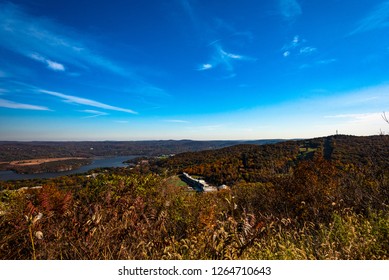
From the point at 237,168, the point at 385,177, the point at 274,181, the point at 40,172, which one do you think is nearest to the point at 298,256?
the point at 385,177

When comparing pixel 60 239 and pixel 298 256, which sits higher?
pixel 60 239

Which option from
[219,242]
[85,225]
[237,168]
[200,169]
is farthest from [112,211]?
[200,169]

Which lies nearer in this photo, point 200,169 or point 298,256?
point 298,256

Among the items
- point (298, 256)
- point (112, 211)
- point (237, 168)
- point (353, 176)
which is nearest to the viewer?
point (298, 256)

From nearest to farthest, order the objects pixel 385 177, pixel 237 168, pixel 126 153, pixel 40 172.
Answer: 1. pixel 385 177
2. pixel 237 168
3. pixel 40 172
4. pixel 126 153
